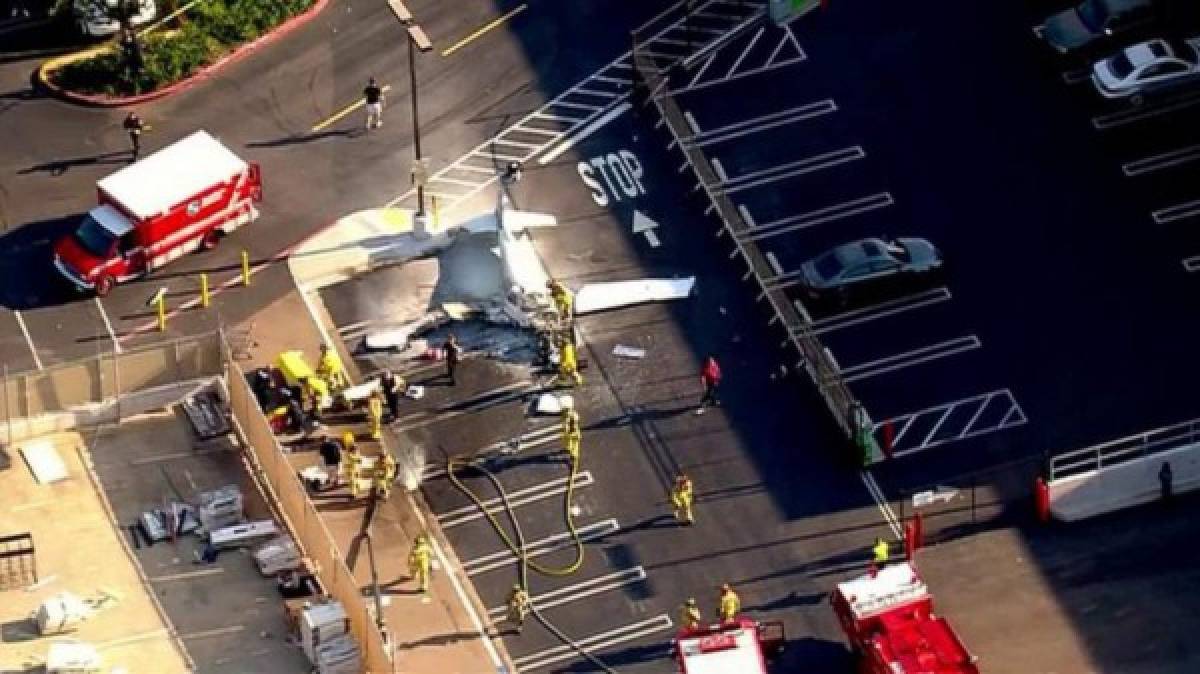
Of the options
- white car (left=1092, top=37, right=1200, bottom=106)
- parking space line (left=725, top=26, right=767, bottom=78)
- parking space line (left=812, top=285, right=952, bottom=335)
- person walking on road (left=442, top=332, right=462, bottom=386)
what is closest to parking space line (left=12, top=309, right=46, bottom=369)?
person walking on road (left=442, top=332, right=462, bottom=386)

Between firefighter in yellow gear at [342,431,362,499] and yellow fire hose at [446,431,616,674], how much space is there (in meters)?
2.25

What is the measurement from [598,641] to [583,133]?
1951 cm

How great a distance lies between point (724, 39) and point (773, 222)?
25.9ft

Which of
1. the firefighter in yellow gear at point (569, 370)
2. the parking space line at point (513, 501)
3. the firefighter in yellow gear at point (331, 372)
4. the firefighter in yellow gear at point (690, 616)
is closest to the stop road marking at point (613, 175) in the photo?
the firefighter in yellow gear at point (569, 370)

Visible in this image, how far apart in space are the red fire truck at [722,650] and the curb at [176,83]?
26745 millimetres

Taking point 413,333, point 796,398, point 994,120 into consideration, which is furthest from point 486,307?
point 994,120

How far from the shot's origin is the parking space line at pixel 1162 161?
104 m

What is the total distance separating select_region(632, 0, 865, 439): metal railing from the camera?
97.7 meters

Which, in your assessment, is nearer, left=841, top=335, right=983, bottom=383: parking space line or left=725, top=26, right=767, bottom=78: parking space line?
left=841, top=335, right=983, bottom=383: parking space line

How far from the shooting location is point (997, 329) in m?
99.9

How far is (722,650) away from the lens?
89.2m

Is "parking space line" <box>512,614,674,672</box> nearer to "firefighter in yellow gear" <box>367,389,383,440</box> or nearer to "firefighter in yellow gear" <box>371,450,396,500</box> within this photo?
"firefighter in yellow gear" <box>371,450,396,500</box>

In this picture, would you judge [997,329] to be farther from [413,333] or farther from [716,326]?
[413,333]

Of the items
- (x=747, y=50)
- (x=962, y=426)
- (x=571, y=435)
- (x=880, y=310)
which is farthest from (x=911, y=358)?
(x=747, y=50)
